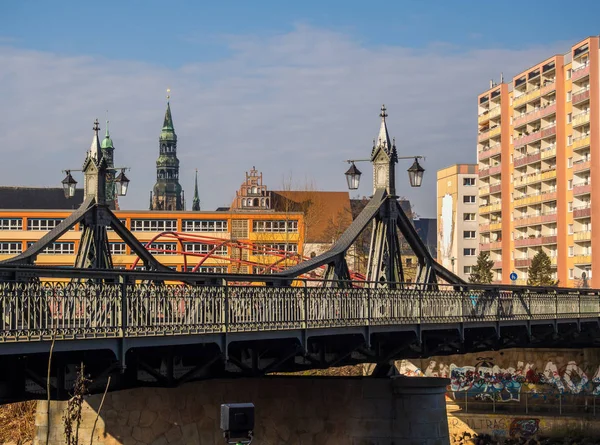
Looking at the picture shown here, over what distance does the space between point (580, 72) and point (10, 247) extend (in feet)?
184

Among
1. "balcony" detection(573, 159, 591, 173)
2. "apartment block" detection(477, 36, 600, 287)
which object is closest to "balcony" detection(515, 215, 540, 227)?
"apartment block" detection(477, 36, 600, 287)

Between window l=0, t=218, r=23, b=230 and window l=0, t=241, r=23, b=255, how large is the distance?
144 centimetres

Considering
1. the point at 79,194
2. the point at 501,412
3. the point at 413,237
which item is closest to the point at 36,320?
the point at 413,237

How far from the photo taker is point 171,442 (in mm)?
36312

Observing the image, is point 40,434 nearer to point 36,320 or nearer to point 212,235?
point 36,320

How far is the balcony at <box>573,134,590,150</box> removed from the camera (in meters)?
92.0

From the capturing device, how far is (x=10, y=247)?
117 metres

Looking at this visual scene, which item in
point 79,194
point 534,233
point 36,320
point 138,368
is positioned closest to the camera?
point 36,320

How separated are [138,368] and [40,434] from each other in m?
14.0

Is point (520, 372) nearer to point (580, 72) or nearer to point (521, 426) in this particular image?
point (521, 426)

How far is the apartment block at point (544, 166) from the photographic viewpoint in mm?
92250

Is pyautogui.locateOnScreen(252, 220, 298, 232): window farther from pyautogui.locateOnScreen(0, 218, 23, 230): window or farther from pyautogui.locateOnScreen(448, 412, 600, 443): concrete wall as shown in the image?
pyautogui.locateOnScreen(448, 412, 600, 443): concrete wall

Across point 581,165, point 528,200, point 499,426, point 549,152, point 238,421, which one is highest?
point 549,152

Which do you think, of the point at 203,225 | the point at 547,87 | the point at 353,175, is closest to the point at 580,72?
the point at 547,87
